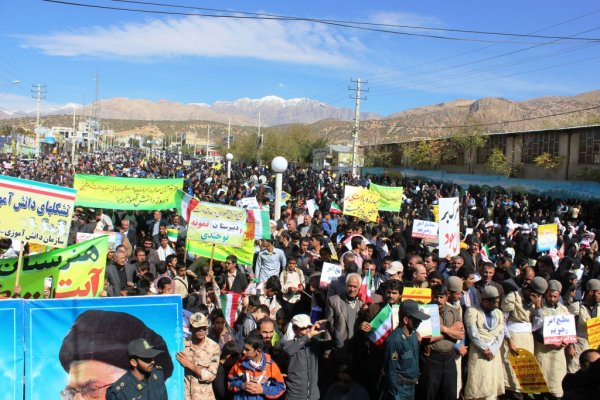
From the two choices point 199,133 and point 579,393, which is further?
point 199,133

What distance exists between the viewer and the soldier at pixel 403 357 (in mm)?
5402


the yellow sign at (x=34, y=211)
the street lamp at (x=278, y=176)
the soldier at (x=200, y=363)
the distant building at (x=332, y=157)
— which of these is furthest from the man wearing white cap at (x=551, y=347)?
the distant building at (x=332, y=157)

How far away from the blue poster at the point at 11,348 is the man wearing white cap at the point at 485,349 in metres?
4.18

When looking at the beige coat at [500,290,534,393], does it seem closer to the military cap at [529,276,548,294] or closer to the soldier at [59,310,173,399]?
the military cap at [529,276,548,294]

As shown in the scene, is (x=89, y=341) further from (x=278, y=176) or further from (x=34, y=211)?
(x=278, y=176)

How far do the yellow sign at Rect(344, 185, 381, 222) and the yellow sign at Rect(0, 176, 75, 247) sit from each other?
8.76m

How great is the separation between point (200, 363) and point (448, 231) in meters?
6.00

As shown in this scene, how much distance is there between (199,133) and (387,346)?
7320 inches

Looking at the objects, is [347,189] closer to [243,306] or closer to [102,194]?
[102,194]

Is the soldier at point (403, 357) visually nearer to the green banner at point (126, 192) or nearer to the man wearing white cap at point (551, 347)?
the man wearing white cap at point (551, 347)

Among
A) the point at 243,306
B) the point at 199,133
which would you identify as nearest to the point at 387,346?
the point at 243,306

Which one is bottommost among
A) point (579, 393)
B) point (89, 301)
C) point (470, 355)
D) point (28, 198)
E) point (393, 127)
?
point (470, 355)

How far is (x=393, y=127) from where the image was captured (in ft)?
498

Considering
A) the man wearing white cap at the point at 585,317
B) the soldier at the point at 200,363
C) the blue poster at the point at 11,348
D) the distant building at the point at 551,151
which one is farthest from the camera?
the distant building at the point at 551,151
